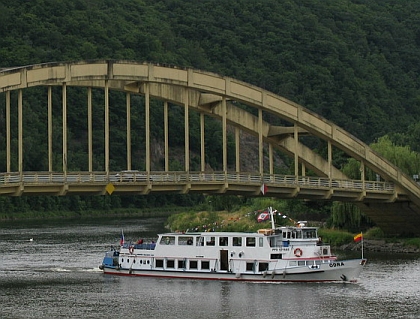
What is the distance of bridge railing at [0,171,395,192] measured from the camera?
64250mm

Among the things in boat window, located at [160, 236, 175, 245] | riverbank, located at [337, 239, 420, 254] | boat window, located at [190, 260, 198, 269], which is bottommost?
boat window, located at [190, 260, 198, 269]

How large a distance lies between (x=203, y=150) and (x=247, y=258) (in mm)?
7766

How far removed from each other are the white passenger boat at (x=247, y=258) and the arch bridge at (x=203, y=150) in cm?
318

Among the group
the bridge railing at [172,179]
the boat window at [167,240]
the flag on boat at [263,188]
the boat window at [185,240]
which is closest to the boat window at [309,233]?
the flag on boat at [263,188]

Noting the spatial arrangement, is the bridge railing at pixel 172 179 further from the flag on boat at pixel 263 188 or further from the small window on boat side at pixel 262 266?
the small window on boat side at pixel 262 266

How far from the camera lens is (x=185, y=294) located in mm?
63125

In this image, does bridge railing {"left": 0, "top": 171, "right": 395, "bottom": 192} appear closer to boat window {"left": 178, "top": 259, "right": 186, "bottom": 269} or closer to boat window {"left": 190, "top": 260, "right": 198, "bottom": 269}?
boat window {"left": 190, "top": 260, "right": 198, "bottom": 269}

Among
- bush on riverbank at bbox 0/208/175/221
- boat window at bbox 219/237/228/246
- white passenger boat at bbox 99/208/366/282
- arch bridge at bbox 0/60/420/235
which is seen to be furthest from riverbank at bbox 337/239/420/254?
bush on riverbank at bbox 0/208/175/221

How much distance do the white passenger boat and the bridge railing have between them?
132 inches

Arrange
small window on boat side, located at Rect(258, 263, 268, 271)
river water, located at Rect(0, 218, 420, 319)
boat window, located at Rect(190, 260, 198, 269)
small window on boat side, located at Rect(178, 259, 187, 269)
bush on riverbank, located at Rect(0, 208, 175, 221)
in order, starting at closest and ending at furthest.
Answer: river water, located at Rect(0, 218, 420, 319) → small window on boat side, located at Rect(258, 263, 268, 271) → boat window, located at Rect(190, 260, 198, 269) → small window on boat side, located at Rect(178, 259, 187, 269) → bush on riverbank, located at Rect(0, 208, 175, 221)

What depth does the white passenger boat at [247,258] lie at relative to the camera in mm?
67812

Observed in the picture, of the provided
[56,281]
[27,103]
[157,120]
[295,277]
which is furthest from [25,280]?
[157,120]

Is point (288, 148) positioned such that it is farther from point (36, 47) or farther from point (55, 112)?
point (36, 47)

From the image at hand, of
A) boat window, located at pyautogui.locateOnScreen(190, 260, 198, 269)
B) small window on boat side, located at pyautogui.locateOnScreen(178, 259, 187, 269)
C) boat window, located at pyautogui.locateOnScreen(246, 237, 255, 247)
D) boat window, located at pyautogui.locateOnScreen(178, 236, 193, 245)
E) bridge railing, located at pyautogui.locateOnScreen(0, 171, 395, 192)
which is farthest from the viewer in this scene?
A: boat window, located at pyautogui.locateOnScreen(178, 236, 193, 245)
